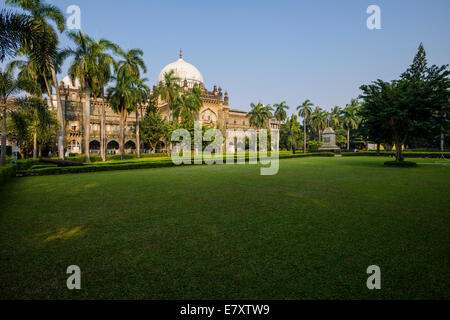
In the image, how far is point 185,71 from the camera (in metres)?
60.7

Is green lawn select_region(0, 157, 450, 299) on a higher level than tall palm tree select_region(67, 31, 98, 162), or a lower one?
lower

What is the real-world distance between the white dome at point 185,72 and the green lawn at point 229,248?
5771cm

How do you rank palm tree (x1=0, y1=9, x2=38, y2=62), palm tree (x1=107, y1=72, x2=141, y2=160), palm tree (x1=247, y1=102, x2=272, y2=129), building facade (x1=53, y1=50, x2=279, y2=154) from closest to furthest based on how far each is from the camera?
palm tree (x1=0, y1=9, x2=38, y2=62) → palm tree (x1=107, y1=72, x2=141, y2=160) → building facade (x1=53, y1=50, x2=279, y2=154) → palm tree (x1=247, y1=102, x2=272, y2=129)

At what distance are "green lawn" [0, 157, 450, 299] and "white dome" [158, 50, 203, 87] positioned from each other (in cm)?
5771

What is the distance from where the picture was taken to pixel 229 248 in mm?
3637

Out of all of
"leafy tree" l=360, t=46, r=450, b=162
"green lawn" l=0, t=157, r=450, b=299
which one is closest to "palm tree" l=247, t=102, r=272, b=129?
"leafy tree" l=360, t=46, r=450, b=162

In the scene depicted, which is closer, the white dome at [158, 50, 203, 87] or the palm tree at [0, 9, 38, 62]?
the palm tree at [0, 9, 38, 62]

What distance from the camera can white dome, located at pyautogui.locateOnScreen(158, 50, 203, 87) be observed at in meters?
60.2

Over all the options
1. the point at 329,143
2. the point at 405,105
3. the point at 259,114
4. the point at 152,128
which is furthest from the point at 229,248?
the point at 259,114

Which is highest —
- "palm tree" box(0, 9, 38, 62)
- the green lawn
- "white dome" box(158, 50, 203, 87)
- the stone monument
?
"white dome" box(158, 50, 203, 87)

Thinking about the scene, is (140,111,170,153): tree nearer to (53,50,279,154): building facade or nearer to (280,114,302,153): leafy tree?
(53,50,279,154): building facade

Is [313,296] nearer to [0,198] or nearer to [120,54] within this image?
[0,198]

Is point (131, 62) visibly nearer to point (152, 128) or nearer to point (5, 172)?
point (152, 128)

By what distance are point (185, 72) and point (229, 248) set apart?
6310 cm
